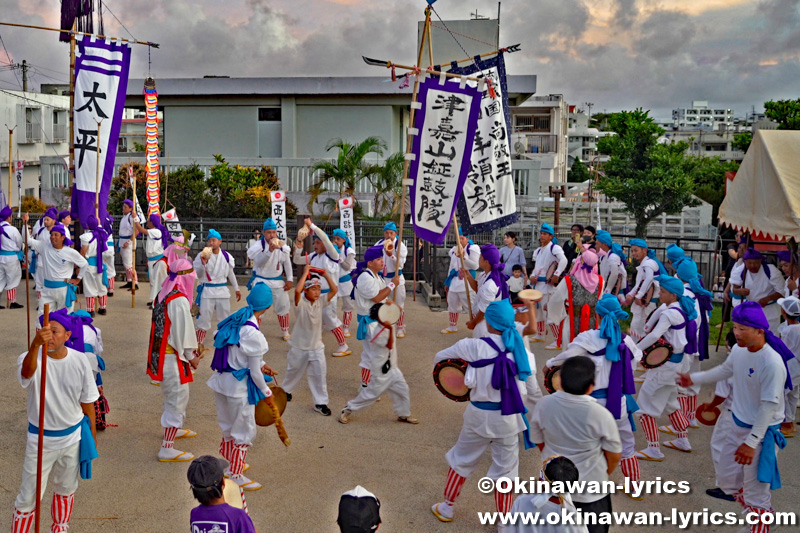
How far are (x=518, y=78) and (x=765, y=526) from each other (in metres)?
21.3

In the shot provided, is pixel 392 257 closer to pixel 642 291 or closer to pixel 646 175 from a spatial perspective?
pixel 642 291

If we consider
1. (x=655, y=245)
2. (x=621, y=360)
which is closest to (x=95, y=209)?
(x=621, y=360)

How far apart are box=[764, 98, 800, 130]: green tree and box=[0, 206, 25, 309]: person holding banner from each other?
21626 millimetres

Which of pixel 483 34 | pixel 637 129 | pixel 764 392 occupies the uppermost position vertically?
pixel 483 34

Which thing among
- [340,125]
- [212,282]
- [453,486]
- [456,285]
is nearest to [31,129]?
[340,125]

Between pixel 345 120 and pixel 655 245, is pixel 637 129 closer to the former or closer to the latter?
pixel 655 245

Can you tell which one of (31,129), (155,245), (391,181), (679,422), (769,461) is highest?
(31,129)

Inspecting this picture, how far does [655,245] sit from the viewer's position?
64.8ft

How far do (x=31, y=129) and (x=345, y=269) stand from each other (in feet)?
98.8

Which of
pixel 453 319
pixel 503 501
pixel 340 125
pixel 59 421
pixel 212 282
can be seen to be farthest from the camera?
pixel 340 125

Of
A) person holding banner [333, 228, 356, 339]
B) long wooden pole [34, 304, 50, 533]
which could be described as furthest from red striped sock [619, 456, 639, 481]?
person holding banner [333, 228, 356, 339]

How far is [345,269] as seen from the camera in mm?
11461

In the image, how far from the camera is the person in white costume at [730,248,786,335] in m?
10.2

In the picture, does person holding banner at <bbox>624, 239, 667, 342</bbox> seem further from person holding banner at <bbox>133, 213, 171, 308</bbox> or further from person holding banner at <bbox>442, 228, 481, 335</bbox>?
person holding banner at <bbox>133, 213, 171, 308</bbox>
